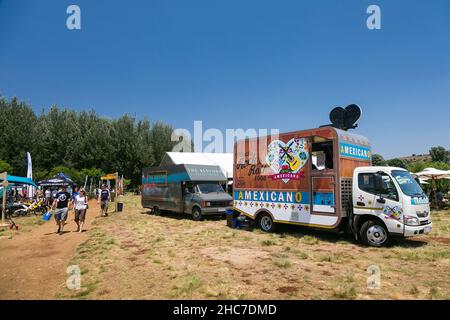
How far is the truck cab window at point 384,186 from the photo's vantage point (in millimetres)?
8078

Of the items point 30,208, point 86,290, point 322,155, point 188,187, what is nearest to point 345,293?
point 86,290

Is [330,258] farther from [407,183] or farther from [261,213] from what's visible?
[261,213]

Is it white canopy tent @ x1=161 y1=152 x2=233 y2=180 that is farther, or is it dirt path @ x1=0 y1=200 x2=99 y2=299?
white canopy tent @ x1=161 y1=152 x2=233 y2=180

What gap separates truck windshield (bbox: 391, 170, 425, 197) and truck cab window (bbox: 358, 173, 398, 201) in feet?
0.70

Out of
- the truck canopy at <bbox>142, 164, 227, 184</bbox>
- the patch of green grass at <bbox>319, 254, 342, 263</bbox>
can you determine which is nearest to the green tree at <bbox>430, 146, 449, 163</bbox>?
the truck canopy at <bbox>142, 164, 227, 184</bbox>

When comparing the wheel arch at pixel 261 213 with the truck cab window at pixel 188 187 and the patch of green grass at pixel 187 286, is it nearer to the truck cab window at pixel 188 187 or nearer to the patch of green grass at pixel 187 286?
the truck cab window at pixel 188 187

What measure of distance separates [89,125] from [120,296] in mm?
44845

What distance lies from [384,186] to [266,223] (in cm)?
443

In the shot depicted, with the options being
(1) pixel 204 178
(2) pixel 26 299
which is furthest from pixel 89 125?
(2) pixel 26 299

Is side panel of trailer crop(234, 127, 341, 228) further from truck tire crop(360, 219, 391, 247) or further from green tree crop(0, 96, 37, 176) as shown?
green tree crop(0, 96, 37, 176)

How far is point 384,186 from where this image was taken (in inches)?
325

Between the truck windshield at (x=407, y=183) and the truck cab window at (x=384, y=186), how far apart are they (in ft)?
0.70

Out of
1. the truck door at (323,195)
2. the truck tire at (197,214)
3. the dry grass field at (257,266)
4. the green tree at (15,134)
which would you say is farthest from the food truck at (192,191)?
the green tree at (15,134)

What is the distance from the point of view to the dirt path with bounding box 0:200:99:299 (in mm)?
→ 5430
